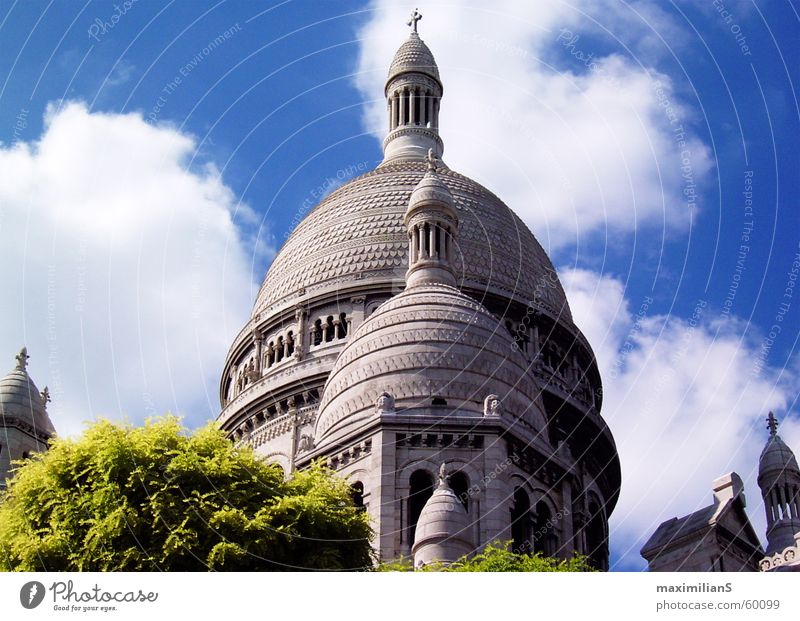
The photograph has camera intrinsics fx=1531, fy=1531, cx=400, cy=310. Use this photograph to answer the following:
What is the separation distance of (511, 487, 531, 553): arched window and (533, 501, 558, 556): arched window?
0.37 metres

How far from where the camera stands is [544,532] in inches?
1726

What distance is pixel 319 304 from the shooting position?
60.7m

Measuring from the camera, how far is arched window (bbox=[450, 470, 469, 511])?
41375 millimetres

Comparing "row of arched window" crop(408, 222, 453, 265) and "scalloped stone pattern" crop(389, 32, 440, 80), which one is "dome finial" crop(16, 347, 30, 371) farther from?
"scalloped stone pattern" crop(389, 32, 440, 80)

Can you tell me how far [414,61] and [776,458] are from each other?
3207 centimetres

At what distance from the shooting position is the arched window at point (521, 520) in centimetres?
4203

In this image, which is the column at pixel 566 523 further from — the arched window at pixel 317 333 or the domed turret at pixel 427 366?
the arched window at pixel 317 333

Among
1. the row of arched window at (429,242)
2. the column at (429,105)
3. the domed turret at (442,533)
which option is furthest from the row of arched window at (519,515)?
the column at (429,105)

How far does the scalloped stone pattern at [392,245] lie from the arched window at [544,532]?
53.6 ft
